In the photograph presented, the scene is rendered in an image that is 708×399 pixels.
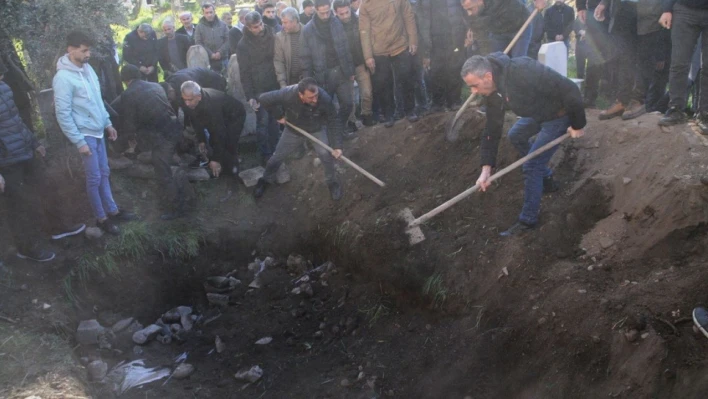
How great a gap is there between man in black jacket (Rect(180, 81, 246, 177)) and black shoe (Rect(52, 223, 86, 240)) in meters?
1.90

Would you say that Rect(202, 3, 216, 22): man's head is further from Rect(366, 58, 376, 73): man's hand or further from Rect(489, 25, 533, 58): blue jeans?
Rect(489, 25, 533, 58): blue jeans

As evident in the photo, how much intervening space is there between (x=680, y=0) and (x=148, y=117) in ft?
19.0

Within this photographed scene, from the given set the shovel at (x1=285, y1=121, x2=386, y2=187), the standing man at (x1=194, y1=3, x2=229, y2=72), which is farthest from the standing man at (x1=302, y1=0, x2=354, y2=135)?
the standing man at (x1=194, y1=3, x2=229, y2=72)

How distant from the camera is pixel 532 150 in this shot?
17.5 feet

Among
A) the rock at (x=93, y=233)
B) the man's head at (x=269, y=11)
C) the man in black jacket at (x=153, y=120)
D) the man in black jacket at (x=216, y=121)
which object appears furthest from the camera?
the man's head at (x=269, y=11)

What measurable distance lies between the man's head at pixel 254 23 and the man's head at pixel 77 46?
2158 millimetres

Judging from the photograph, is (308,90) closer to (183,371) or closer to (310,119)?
(310,119)

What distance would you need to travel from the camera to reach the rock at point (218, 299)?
689cm

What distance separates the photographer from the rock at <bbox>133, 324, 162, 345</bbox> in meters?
6.21

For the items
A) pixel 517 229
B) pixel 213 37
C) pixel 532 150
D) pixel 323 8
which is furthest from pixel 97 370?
pixel 213 37

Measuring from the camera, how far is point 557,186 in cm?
592

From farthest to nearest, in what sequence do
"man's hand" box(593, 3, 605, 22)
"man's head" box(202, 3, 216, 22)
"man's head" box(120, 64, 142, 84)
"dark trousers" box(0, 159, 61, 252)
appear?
1. "man's head" box(202, 3, 216, 22)
2. "man's head" box(120, 64, 142, 84)
3. "man's hand" box(593, 3, 605, 22)
4. "dark trousers" box(0, 159, 61, 252)

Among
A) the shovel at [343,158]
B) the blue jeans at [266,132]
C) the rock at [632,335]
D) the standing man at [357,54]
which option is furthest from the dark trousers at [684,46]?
the blue jeans at [266,132]

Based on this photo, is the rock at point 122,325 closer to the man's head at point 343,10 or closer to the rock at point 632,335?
the man's head at point 343,10
